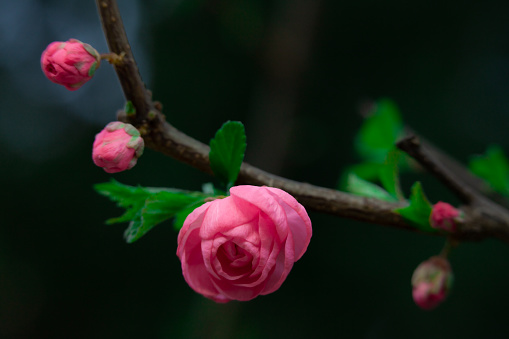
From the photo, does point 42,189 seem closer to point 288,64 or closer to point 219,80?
point 219,80

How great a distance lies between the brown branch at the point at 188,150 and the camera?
1.11ft

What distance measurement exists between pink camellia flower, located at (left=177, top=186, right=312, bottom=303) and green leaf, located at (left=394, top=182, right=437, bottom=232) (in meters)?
0.17

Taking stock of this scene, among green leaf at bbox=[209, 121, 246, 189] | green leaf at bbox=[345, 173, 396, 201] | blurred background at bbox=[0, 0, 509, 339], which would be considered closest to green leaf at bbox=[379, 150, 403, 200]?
green leaf at bbox=[345, 173, 396, 201]

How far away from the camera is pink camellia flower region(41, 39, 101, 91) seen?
0.32 meters

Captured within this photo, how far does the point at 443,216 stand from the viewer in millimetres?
409

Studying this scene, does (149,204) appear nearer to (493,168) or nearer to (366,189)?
(366,189)

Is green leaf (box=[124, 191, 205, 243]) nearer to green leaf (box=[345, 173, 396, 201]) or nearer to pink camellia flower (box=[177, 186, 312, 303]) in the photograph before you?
pink camellia flower (box=[177, 186, 312, 303])

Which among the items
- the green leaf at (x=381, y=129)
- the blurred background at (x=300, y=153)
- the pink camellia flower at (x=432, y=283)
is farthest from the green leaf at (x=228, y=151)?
the blurred background at (x=300, y=153)

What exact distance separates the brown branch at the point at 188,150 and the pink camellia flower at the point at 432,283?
0.28 ft

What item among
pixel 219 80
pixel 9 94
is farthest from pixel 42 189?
pixel 219 80

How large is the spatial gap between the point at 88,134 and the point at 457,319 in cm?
206

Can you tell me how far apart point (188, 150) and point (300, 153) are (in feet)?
5.30

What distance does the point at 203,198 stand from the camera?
1.21 feet

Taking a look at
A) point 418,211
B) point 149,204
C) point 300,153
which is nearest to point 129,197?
point 149,204
